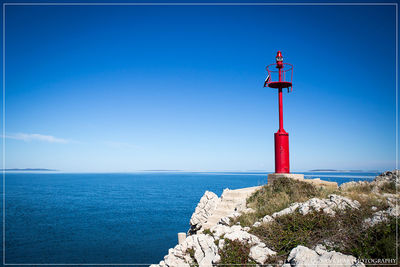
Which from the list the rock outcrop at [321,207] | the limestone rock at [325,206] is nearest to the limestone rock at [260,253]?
the rock outcrop at [321,207]

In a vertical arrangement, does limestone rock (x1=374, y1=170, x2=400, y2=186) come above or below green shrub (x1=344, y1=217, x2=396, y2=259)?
above

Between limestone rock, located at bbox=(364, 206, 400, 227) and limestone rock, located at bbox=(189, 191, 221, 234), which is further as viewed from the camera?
limestone rock, located at bbox=(189, 191, 221, 234)

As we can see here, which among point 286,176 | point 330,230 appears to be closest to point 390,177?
point 286,176

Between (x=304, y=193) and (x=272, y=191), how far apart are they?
1.82 metres

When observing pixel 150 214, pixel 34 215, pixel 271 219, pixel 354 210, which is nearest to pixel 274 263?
pixel 271 219

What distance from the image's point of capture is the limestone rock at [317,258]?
6.47 metres

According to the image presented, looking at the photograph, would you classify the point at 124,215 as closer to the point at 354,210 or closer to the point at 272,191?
the point at 272,191

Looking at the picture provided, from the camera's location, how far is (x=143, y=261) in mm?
22281

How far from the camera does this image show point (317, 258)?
6816 mm

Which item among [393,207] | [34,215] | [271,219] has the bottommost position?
[34,215]

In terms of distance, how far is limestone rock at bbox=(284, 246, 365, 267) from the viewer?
6468 mm

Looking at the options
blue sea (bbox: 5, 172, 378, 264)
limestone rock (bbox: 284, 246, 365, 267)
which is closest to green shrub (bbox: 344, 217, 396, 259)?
limestone rock (bbox: 284, 246, 365, 267)

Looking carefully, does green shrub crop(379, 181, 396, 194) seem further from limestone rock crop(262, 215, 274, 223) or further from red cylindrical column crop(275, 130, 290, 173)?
limestone rock crop(262, 215, 274, 223)

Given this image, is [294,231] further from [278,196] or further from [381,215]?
[278,196]
